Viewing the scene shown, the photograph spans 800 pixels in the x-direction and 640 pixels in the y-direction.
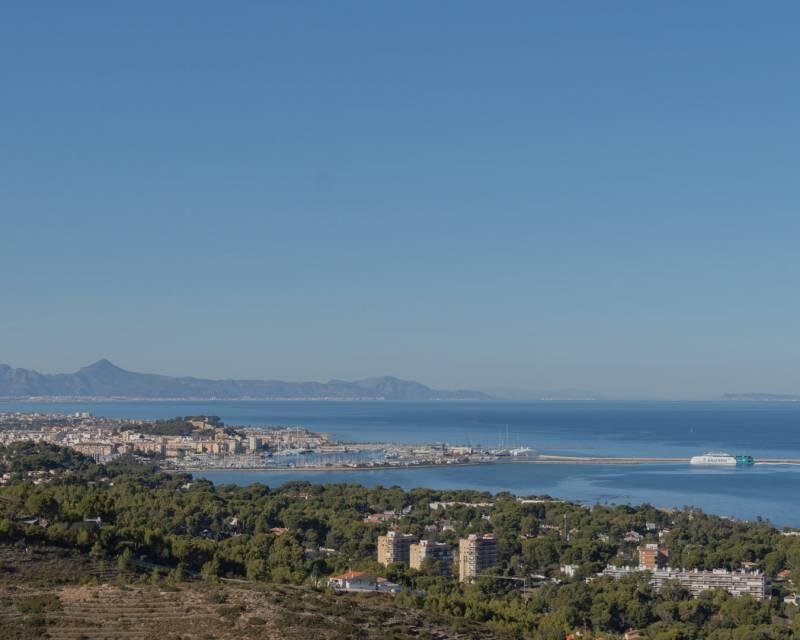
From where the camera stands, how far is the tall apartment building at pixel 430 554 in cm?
3196

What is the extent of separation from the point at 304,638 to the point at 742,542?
22.3m

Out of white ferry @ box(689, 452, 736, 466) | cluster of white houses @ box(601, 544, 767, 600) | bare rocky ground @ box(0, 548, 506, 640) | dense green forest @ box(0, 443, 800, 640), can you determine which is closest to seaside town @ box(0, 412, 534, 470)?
white ferry @ box(689, 452, 736, 466)

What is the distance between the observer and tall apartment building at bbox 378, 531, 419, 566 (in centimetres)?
3241

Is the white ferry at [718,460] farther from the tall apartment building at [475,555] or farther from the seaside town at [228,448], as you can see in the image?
the tall apartment building at [475,555]

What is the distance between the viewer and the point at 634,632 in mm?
23453

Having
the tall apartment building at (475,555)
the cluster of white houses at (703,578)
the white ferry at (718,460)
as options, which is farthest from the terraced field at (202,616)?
the white ferry at (718,460)

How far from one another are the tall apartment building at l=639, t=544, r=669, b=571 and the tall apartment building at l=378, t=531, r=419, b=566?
6601 mm

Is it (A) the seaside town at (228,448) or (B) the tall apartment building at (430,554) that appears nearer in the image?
(B) the tall apartment building at (430,554)

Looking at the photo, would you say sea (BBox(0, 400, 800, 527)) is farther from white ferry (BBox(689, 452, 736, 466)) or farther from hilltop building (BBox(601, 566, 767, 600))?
hilltop building (BBox(601, 566, 767, 600))

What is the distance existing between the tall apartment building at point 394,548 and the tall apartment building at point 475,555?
173 centimetres

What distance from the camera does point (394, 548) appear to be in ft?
107

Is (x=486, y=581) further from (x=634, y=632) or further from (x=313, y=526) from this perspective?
(x=313, y=526)

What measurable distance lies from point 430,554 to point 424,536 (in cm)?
413

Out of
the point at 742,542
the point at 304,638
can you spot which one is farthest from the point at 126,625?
the point at 742,542
